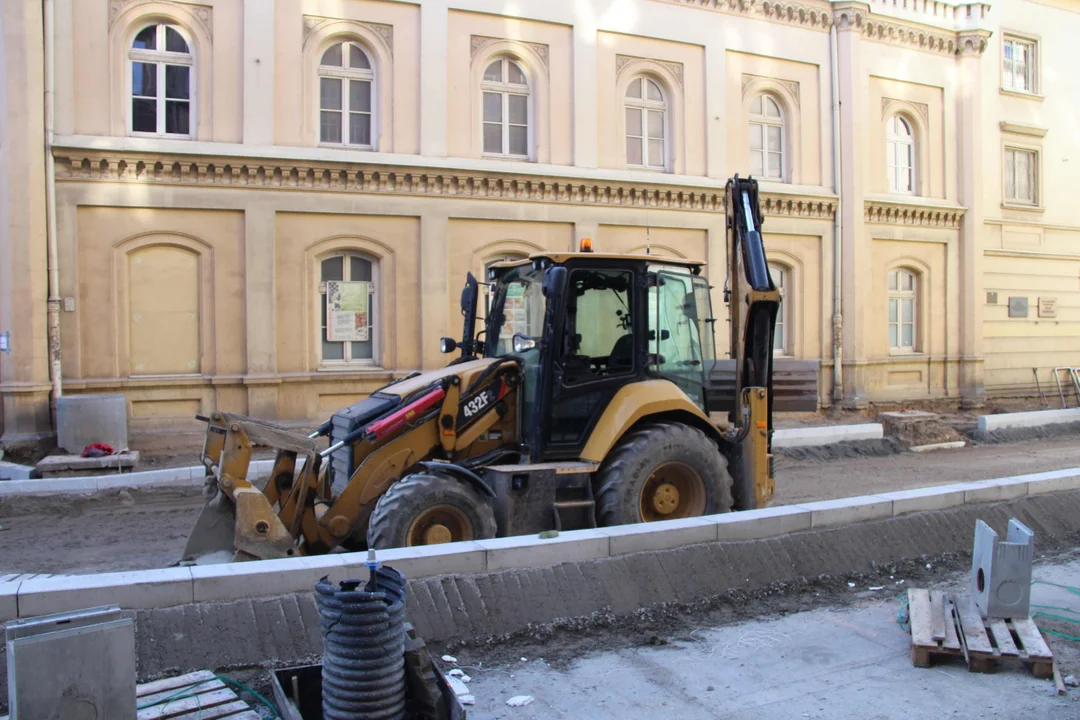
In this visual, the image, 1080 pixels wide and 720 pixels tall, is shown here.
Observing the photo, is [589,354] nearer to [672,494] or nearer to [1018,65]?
[672,494]

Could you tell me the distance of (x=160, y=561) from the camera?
8406mm

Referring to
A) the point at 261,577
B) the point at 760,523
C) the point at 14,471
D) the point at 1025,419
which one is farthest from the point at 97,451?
the point at 1025,419

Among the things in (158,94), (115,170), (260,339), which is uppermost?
(158,94)

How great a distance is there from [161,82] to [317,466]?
10059 millimetres

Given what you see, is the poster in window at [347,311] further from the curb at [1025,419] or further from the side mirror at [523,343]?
the curb at [1025,419]

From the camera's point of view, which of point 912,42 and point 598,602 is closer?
point 598,602

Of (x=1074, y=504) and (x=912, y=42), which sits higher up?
(x=912, y=42)

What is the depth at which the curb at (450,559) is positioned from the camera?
534cm

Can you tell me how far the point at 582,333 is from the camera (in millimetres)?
7812

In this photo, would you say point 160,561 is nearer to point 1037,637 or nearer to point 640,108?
point 1037,637

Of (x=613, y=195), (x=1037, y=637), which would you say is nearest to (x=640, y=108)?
(x=613, y=195)

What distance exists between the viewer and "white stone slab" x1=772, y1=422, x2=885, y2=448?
50.3ft

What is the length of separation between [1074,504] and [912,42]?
50.5 ft

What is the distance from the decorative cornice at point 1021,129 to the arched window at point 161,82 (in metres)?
18.8
